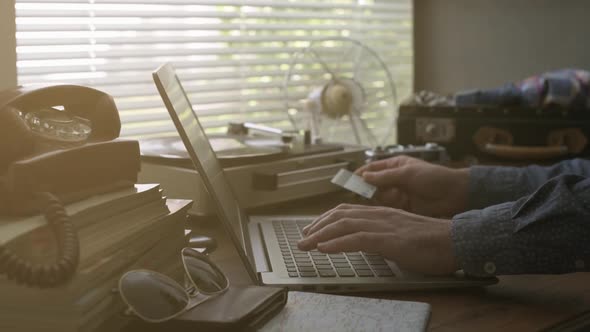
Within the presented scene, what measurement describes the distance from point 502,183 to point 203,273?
0.84 metres

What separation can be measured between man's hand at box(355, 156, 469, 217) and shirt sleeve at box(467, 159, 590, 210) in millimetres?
18

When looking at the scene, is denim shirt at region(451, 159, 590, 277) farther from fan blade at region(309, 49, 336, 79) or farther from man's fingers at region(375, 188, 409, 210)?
fan blade at region(309, 49, 336, 79)

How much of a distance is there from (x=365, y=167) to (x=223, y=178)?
388 mm

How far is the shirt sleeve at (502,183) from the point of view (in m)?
1.51

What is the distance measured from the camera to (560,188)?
1.09 m

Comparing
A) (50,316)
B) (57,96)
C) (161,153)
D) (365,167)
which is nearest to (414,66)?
(365,167)

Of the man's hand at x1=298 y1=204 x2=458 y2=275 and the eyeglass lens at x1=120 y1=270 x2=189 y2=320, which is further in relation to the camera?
the man's hand at x1=298 y1=204 x2=458 y2=275

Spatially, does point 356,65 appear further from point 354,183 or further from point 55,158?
point 55,158

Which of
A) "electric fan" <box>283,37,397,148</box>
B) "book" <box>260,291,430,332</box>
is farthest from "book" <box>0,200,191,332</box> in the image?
"electric fan" <box>283,37,397,148</box>

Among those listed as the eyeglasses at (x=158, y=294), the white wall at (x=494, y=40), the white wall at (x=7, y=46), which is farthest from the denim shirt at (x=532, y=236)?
the white wall at (x=494, y=40)

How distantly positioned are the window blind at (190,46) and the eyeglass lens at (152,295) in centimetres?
113

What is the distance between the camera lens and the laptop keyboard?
105cm

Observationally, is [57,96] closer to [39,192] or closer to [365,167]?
[39,192]

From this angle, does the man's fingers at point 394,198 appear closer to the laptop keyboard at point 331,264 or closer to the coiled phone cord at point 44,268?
the laptop keyboard at point 331,264
